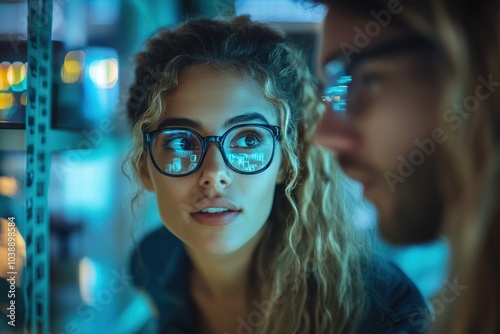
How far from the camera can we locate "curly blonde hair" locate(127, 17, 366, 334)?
1.44m

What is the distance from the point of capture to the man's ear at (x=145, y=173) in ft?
4.91

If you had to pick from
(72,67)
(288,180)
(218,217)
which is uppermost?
(72,67)

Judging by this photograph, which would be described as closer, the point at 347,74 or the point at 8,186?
the point at 347,74

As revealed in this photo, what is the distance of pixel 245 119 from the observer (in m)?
1.42

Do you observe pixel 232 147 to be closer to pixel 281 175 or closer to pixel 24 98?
pixel 281 175

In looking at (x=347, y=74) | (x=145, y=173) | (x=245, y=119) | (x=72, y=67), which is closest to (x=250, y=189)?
(x=245, y=119)

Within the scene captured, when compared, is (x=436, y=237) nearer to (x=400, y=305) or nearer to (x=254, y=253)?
(x=400, y=305)

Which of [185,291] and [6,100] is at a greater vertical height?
[6,100]

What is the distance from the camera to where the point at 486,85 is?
1.41 m

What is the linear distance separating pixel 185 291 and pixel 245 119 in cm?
58

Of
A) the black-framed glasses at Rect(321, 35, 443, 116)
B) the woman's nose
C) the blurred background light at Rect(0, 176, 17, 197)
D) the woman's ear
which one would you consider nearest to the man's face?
the black-framed glasses at Rect(321, 35, 443, 116)

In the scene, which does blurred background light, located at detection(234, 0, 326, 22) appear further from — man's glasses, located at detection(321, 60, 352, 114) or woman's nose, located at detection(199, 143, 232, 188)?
woman's nose, located at detection(199, 143, 232, 188)

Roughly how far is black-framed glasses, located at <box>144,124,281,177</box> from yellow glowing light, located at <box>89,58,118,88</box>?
25cm

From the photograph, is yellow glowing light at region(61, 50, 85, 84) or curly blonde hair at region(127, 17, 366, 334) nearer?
curly blonde hair at region(127, 17, 366, 334)
